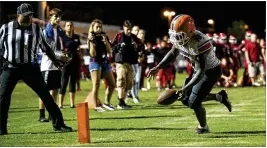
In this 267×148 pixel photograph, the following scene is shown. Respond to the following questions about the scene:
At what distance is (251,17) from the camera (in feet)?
262

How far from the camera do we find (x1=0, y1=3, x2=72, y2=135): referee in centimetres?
827

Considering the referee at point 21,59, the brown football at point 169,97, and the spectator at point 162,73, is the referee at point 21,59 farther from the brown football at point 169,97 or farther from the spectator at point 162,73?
the spectator at point 162,73

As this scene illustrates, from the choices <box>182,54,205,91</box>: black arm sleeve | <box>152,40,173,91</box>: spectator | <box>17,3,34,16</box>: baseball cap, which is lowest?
<box>152,40,173,91</box>: spectator

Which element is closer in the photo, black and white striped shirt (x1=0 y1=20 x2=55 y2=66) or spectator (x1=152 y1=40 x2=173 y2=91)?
black and white striped shirt (x1=0 y1=20 x2=55 y2=66)

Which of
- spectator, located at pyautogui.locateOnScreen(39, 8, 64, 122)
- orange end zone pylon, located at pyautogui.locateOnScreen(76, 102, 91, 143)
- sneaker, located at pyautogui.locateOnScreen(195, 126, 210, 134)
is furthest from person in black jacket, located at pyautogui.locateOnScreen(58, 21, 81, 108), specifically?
orange end zone pylon, located at pyautogui.locateOnScreen(76, 102, 91, 143)

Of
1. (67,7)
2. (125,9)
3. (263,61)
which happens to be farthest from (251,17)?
(263,61)

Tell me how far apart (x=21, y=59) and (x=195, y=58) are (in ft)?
7.84

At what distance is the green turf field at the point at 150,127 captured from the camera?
7.38 m

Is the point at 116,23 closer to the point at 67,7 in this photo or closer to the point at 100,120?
the point at 67,7

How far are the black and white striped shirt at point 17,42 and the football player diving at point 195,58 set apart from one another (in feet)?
5.53

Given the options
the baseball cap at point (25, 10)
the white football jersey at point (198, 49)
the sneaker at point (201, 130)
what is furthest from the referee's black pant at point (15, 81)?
the white football jersey at point (198, 49)

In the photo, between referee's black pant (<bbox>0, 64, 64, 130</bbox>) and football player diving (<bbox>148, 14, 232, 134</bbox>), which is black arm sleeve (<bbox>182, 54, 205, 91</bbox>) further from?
referee's black pant (<bbox>0, 64, 64, 130</bbox>)

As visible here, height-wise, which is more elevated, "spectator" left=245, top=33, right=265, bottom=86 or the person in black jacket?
the person in black jacket

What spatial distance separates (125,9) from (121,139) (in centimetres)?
4922
